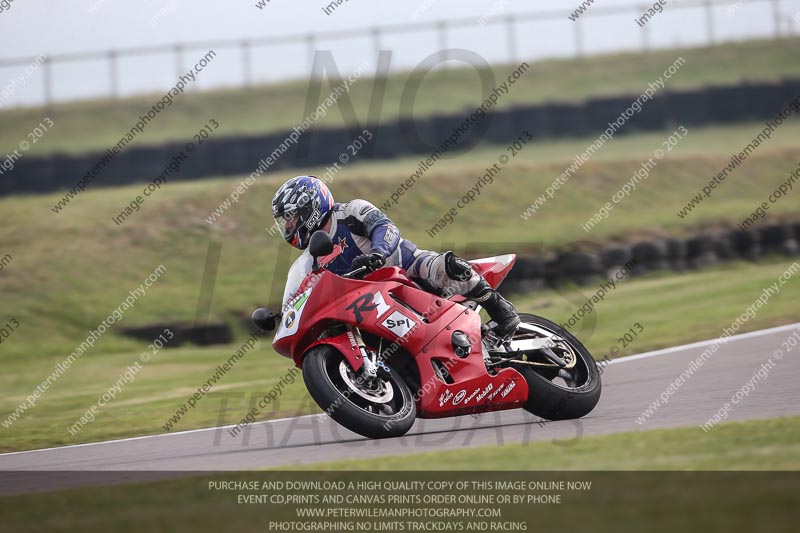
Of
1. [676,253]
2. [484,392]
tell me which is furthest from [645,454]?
[676,253]

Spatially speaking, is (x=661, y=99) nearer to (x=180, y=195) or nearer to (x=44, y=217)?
(x=180, y=195)

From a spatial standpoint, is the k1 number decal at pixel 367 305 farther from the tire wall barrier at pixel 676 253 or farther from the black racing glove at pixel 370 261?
the tire wall barrier at pixel 676 253

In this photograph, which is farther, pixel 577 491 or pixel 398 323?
pixel 398 323

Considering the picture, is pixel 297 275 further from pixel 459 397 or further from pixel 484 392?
pixel 484 392

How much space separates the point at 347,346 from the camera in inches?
278

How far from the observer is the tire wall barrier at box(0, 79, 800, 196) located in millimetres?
23922

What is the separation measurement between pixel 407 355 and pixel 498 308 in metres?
0.81

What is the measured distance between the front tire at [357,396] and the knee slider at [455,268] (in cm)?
88

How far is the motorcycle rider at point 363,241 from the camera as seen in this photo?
7.63 metres

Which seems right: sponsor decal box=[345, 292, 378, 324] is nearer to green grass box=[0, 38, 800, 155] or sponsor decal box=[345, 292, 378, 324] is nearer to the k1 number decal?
the k1 number decal

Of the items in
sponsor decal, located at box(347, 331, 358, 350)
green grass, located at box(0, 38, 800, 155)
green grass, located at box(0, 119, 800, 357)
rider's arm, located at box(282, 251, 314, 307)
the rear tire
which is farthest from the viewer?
green grass, located at box(0, 38, 800, 155)

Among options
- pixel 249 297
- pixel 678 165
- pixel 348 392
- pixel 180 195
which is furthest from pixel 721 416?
pixel 678 165

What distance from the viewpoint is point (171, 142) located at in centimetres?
2564

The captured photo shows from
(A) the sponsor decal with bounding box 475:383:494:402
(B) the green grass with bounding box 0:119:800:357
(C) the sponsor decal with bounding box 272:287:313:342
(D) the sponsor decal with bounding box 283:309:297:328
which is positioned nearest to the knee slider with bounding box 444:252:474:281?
(A) the sponsor decal with bounding box 475:383:494:402
